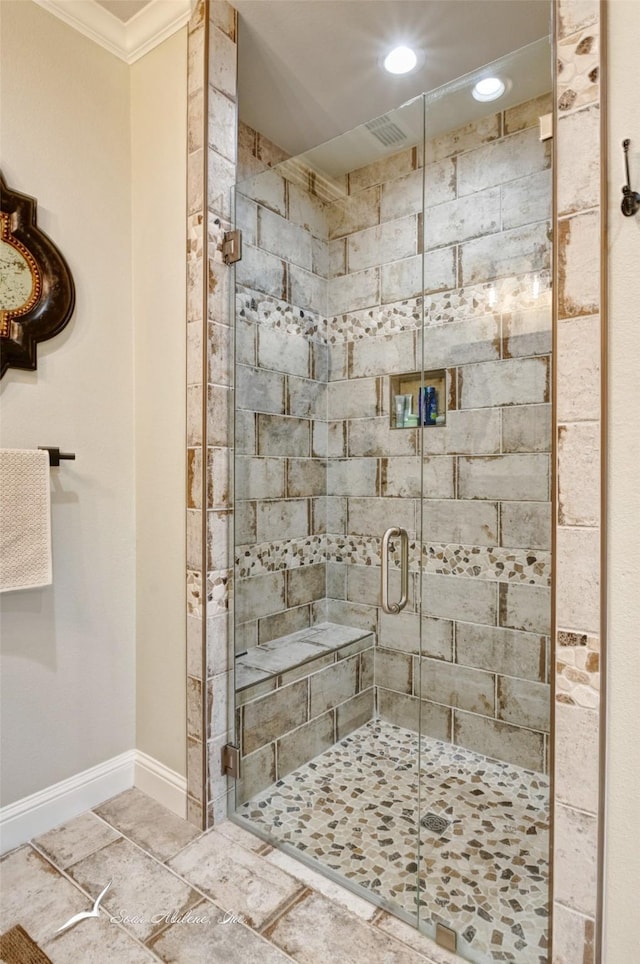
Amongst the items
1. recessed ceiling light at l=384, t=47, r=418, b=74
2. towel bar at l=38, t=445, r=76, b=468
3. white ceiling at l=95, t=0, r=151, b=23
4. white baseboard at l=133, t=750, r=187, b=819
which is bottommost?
white baseboard at l=133, t=750, r=187, b=819

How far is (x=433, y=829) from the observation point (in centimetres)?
173

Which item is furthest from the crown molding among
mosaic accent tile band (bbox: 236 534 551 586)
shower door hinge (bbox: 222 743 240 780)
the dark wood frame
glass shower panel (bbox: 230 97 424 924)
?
shower door hinge (bbox: 222 743 240 780)

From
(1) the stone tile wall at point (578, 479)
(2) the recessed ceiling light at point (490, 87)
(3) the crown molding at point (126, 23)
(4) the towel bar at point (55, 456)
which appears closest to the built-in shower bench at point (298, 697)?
(4) the towel bar at point (55, 456)

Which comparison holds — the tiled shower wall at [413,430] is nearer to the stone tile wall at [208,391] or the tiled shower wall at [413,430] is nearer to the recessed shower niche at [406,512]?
the recessed shower niche at [406,512]

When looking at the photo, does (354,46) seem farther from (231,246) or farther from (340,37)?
(231,246)

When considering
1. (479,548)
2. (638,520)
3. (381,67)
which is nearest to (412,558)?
(479,548)

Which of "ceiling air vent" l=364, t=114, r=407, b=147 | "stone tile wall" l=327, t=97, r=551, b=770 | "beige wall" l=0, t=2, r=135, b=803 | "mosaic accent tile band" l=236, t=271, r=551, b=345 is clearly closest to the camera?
"beige wall" l=0, t=2, r=135, b=803

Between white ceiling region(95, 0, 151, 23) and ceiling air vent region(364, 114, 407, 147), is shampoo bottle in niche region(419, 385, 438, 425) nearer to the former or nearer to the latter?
ceiling air vent region(364, 114, 407, 147)

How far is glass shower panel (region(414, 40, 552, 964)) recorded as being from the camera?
5.28 ft

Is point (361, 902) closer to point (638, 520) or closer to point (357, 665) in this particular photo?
point (357, 665)

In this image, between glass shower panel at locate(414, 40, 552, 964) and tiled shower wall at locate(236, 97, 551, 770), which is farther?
tiled shower wall at locate(236, 97, 551, 770)

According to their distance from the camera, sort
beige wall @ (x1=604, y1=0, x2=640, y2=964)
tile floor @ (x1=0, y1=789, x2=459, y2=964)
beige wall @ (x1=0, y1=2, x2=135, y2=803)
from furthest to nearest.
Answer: beige wall @ (x1=0, y1=2, x2=135, y2=803)
tile floor @ (x1=0, y1=789, x2=459, y2=964)
beige wall @ (x1=604, y1=0, x2=640, y2=964)

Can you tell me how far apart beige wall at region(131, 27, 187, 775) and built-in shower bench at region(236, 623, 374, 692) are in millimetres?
276

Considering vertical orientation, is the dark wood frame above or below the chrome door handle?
above
